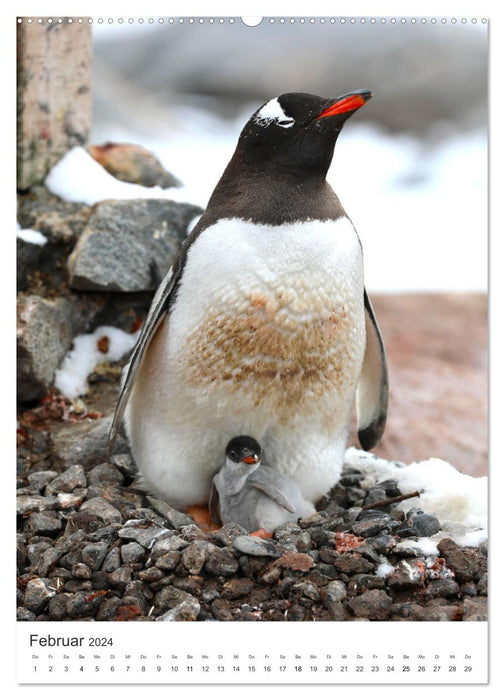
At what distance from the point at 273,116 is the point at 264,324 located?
35cm

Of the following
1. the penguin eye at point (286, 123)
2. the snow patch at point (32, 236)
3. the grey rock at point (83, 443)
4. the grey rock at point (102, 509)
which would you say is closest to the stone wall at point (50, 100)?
the snow patch at point (32, 236)

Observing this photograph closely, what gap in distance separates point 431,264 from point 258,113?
3.13 ft

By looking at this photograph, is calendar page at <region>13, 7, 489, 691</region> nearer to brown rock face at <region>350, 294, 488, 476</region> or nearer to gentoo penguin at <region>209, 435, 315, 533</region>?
gentoo penguin at <region>209, 435, 315, 533</region>

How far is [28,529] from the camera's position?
4.72 ft

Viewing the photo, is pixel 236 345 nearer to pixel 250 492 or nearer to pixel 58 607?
pixel 250 492

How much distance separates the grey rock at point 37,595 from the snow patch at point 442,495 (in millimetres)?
587

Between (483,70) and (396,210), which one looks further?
(396,210)

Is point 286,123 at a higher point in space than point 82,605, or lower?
higher

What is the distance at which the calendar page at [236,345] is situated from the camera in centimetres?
118

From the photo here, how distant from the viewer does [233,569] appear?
1232 mm

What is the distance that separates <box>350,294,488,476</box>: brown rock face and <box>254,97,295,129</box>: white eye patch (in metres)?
1.46

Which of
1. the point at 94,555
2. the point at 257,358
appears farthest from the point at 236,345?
the point at 94,555
